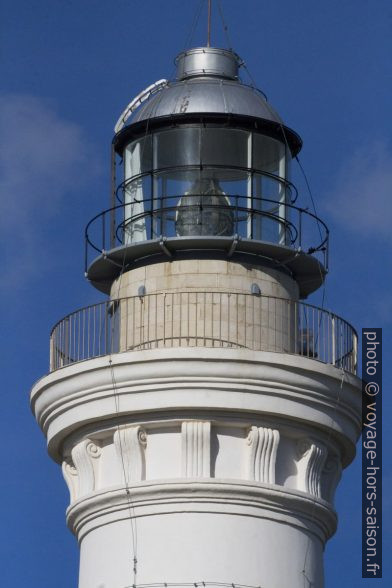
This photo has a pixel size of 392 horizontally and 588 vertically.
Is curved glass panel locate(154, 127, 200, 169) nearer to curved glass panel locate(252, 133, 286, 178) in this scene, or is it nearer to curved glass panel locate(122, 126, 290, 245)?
curved glass panel locate(122, 126, 290, 245)

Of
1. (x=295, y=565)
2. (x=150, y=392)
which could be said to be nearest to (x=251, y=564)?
(x=295, y=565)

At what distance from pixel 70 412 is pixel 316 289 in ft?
10.9

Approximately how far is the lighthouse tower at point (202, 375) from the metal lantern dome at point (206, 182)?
22mm

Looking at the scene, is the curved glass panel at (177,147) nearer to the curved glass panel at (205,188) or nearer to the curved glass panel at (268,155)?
the curved glass panel at (205,188)

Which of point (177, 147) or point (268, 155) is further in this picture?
point (268, 155)

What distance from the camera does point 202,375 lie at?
25500 millimetres

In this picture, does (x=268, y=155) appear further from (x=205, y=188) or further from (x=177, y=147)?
(x=177, y=147)

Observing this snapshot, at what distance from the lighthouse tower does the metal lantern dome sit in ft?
0.07

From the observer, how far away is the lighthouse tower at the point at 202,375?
25.4 meters

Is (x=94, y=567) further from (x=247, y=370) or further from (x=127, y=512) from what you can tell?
(x=247, y=370)

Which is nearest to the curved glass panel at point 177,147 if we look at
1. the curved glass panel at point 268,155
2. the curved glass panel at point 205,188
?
the curved glass panel at point 205,188

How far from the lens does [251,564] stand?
25.3m

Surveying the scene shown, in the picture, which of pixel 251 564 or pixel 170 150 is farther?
pixel 170 150

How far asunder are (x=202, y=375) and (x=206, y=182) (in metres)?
2.60
